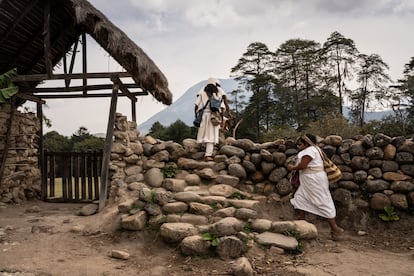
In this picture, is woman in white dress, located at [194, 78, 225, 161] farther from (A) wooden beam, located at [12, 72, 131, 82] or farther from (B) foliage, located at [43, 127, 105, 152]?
(B) foliage, located at [43, 127, 105, 152]

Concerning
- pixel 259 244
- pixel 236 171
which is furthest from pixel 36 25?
pixel 259 244

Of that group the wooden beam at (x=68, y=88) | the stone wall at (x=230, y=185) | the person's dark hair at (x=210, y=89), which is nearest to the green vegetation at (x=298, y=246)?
the stone wall at (x=230, y=185)

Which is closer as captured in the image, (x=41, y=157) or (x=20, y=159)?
(x=20, y=159)

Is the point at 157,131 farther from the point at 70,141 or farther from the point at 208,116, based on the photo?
the point at 208,116

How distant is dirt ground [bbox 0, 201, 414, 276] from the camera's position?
14.4 ft

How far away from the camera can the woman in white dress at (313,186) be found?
5527mm

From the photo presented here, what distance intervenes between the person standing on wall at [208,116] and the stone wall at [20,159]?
408 centimetres

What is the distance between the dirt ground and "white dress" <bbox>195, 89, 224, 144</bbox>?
178 centimetres

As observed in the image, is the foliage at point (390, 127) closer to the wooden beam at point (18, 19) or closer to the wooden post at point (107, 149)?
the wooden post at point (107, 149)

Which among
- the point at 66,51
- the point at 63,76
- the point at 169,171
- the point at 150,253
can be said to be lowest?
the point at 150,253

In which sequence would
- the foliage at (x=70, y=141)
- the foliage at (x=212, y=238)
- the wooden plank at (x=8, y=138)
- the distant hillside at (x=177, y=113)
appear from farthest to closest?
the distant hillside at (x=177, y=113), the foliage at (x=70, y=141), the wooden plank at (x=8, y=138), the foliage at (x=212, y=238)

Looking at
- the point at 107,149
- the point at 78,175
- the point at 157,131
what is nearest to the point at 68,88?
the point at 107,149

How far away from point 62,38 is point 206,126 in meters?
3.79

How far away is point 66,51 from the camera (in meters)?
8.27
